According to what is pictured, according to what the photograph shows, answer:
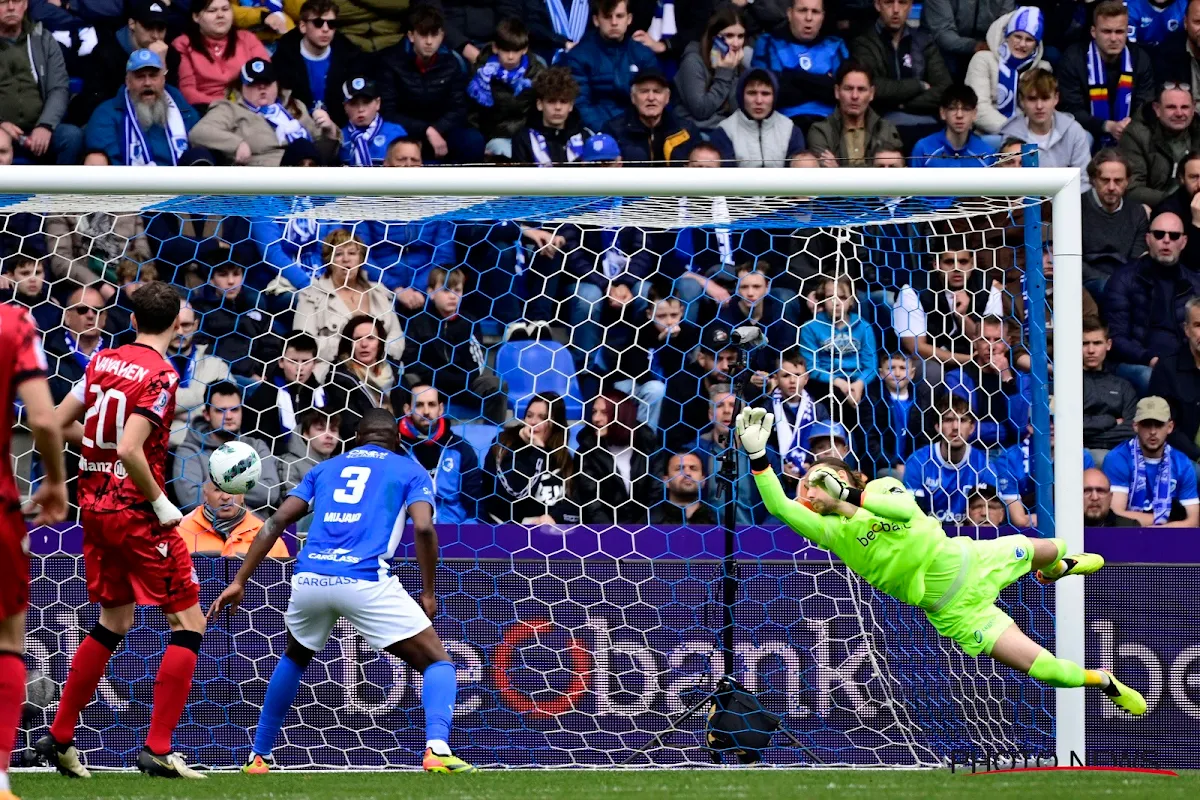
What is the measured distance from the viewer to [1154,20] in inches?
472

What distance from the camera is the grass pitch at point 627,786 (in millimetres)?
5773

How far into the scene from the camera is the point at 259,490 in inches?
345

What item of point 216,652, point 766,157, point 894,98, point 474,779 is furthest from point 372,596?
point 894,98

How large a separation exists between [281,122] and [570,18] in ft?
7.47

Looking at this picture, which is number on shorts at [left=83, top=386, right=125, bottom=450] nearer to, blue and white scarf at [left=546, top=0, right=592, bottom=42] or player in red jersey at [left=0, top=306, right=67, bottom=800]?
player in red jersey at [left=0, top=306, right=67, bottom=800]

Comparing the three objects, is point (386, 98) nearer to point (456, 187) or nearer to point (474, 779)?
point (456, 187)

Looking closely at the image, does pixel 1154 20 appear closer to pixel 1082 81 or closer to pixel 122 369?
pixel 1082 81

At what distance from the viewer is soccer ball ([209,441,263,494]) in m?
6.46

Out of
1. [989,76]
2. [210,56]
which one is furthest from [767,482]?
[210,56]

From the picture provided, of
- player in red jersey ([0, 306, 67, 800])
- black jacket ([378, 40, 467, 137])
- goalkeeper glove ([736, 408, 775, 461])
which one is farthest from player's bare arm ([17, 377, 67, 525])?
black jacket ([378, 40, 467, 137])

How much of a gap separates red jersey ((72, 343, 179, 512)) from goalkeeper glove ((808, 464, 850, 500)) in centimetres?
266


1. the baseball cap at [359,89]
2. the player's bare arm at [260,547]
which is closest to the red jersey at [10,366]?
the player's bare arm at [260,547]

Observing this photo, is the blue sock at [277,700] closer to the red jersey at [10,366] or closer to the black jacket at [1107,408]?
the red jersey at [10,366]

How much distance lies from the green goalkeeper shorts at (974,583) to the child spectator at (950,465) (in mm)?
1540
